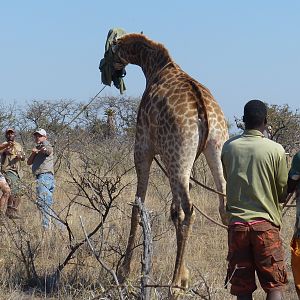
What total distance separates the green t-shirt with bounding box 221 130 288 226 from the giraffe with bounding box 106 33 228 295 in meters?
1.11

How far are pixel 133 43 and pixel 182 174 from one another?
79.8 inches

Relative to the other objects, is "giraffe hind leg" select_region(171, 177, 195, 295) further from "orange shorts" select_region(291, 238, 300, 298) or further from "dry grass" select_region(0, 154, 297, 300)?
"orange shorts" select_region(291, 238, 300, 298)

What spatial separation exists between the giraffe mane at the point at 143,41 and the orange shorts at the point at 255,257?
2.89 m

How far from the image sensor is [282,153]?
474cm

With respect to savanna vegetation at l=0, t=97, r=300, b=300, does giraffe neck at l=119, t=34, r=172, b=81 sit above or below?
above

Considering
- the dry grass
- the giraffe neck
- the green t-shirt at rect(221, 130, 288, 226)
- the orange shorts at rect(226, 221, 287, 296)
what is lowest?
the dry grass

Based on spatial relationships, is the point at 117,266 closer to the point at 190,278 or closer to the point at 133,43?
the point at 190,278

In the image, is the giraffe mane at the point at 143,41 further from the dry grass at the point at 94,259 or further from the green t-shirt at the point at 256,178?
the green t-shirt at the point at 256,178

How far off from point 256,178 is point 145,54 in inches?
121

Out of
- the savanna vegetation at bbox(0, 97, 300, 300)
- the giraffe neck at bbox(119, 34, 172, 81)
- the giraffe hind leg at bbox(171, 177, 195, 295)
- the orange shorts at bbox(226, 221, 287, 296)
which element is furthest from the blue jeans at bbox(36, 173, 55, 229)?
the orange shorts at bbox(226, 221, 287, 296)

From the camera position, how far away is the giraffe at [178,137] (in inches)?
239

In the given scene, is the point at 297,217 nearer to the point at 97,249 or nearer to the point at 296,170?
the point at 296,170

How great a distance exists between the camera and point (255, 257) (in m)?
4.78

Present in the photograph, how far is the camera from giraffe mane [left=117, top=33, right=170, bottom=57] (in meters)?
7.23
